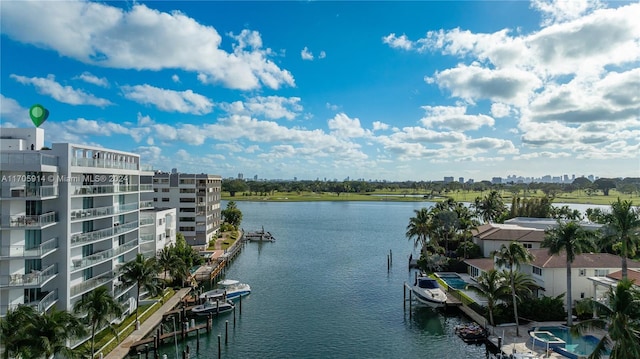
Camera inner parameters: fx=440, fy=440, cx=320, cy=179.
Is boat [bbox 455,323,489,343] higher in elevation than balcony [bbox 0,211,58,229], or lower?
lower

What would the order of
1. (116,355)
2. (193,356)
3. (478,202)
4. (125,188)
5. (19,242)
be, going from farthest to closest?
1. (478,202)
2. (125,188)
3. (193,356)
4. (116,355)
5. (19,242)

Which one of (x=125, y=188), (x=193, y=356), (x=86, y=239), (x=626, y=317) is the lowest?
(x=193, y=356)

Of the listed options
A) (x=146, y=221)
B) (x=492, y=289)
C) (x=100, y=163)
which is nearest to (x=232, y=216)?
(x=146, y=221)

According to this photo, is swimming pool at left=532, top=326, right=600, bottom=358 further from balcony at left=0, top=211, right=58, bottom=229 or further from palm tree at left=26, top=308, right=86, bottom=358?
balcony at left=0, top=211, right=58, bottom=229

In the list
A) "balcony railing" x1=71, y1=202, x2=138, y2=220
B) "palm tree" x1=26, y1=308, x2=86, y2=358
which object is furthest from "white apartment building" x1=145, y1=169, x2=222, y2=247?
"palm tree" x1=26, y1=308, x2=86, y2=358

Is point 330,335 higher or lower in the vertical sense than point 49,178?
lower

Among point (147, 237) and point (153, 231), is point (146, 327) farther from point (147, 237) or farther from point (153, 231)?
point (153, 231)

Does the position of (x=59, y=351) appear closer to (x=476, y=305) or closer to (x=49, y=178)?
(x=49, y=178)

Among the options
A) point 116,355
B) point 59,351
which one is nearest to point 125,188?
point 116,355
